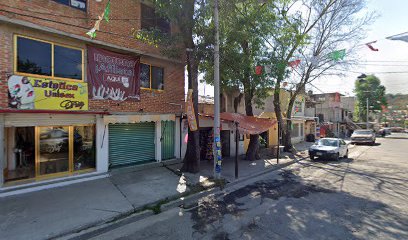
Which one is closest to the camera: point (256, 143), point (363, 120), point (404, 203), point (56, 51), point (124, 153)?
point (404, 203)

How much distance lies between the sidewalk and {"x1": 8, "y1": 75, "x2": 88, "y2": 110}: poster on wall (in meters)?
2.84

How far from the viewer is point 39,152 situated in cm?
820

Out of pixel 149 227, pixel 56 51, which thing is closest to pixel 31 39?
pixel 56 51

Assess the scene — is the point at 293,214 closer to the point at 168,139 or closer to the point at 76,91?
the point at 168,139

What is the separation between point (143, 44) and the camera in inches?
426

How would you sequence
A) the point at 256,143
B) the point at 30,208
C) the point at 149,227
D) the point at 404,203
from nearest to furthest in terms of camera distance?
the point at 149,227
the point at 30,208
the point at 404,203
the point at 256,143

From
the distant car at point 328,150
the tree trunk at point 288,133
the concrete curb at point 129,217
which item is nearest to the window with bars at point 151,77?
the concrete curb at point 129,217

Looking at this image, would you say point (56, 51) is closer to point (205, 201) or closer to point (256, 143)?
point (205, 201)

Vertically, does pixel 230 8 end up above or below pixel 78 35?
above

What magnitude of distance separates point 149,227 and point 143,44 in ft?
26.6

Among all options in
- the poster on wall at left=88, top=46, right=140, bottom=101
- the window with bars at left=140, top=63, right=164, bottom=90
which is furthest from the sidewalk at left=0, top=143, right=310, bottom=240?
the window with bars at left=140, top=63, right=164, bottom=90

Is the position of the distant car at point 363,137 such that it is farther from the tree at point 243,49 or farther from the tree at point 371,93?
the tree at point 371,93

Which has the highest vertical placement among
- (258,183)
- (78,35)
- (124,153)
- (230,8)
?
(230,8)

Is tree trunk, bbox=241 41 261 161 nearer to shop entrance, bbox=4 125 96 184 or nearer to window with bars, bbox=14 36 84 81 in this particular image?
window with bars, bbox=14 36 84 81
